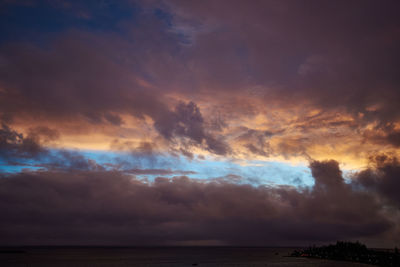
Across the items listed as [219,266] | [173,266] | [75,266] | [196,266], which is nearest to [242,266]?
[219,266]

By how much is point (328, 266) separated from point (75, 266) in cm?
13189

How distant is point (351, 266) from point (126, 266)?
388 ft

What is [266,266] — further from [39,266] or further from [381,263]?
[39,266]

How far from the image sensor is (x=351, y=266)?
161625 mm

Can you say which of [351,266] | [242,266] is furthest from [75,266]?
[351,266]

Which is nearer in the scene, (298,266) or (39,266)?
(39,266)

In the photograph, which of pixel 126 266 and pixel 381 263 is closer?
pixel 126 266

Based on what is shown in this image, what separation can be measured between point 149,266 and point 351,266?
106295 mm

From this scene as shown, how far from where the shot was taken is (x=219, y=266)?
6708 inches

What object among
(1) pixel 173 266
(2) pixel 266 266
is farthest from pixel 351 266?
(1) pixel 173 266

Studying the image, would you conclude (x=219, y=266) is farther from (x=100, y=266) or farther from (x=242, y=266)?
(x=100, y=266)

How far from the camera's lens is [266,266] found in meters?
167

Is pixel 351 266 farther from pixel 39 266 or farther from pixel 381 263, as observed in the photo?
pixel 39 266

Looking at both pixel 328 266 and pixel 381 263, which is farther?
pixel 381 263
